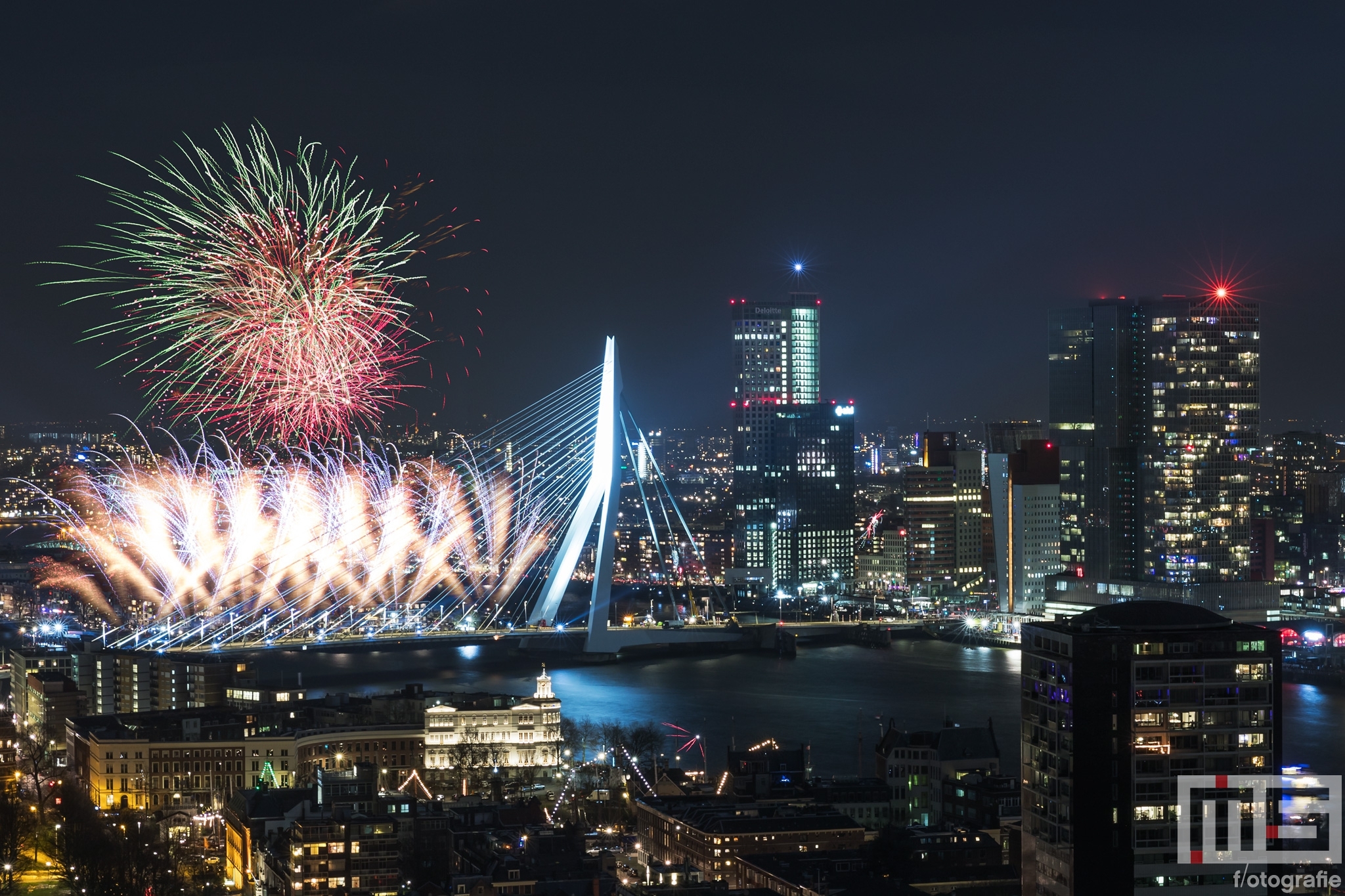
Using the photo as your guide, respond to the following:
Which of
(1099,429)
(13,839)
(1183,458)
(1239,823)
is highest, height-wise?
(1099,429)

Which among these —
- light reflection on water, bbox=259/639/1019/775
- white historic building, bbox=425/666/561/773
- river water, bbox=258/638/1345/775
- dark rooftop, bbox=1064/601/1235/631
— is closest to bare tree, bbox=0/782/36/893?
white historic building, bbox=425/666/561/773

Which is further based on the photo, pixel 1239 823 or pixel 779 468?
pixel 779 468

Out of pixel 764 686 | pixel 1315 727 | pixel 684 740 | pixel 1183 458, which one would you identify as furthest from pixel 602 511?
pixel 1183 458

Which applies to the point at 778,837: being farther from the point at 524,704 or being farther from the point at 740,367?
the point at 740,367

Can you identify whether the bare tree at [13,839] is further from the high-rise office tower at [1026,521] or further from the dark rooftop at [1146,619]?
the high-rise office tower at [1026,521]

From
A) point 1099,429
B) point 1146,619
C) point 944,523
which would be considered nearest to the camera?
point 1146,619

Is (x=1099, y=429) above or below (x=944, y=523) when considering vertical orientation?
above

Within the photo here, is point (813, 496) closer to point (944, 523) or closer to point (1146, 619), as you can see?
point (944, 523)
